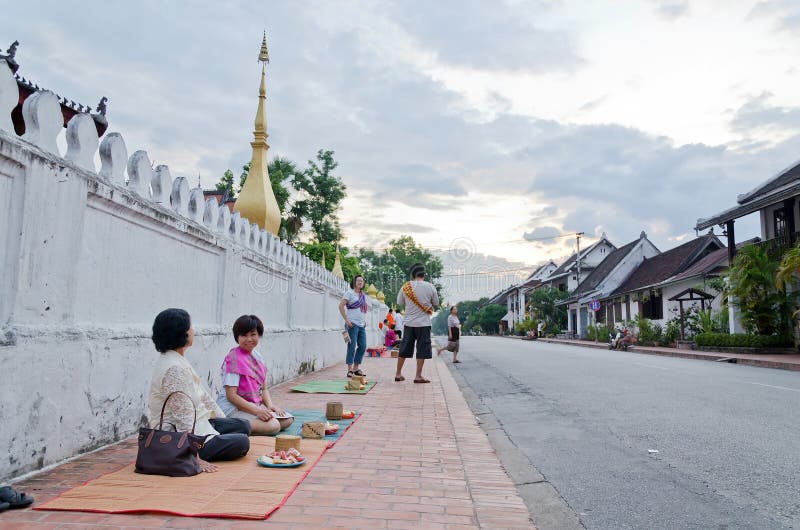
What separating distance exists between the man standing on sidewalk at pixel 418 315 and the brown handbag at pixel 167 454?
19.8 feet

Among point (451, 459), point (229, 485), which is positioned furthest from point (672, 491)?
point (229, 485)

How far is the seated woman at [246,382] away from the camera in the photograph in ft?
16.3

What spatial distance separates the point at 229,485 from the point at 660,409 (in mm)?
5306

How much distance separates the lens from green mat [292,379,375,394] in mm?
8480

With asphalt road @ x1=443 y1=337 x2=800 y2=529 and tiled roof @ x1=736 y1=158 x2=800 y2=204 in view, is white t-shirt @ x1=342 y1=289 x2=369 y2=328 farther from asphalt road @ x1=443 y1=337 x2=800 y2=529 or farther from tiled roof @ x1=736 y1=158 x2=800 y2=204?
tiled roof @ x1=736 y1=158 x2=800 y2=204

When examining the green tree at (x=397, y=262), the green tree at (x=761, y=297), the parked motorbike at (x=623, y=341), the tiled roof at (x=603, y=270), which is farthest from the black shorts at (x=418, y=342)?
the green tree at (x=397, y=262)

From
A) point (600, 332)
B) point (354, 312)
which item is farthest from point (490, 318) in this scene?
point (354, 312)

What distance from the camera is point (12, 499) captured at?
9.99 ft

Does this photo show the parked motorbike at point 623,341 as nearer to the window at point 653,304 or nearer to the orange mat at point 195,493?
the window at point 653,304

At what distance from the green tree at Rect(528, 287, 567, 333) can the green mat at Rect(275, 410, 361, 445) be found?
44048mm

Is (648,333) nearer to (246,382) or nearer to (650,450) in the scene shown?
(650,450)

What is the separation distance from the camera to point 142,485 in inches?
137

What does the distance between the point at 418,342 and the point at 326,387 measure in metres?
1.61

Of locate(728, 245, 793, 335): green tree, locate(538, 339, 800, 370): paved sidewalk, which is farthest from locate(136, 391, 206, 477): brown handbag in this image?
locate(728, 245, 793, 335): green tree
